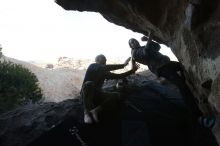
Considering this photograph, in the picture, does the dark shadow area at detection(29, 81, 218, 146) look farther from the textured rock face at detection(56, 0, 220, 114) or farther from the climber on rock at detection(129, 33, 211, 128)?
the textured rock face at detection(56, 0, 220, 114)

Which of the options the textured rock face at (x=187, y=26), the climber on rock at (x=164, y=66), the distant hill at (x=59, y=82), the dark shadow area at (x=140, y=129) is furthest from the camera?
the distant hill at (x=59, y=82)

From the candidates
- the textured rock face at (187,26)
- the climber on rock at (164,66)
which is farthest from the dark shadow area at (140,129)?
the textured rock face at (187,26)

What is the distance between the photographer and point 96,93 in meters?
12.5

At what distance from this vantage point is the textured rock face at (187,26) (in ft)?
28.3

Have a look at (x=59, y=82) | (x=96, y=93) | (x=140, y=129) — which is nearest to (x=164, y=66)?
(x=140, y=129)

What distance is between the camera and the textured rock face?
8.64 metres

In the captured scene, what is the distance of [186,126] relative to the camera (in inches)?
473

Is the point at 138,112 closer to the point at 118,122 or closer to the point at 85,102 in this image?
the point at 118,122

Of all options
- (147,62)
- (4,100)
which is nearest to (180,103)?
(147,62)

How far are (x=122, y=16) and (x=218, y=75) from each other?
617cm

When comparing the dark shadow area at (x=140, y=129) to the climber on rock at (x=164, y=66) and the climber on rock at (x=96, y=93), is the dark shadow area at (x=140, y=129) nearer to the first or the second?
the climber on rock at (x=96, y=93)

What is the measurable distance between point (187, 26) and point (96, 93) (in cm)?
425

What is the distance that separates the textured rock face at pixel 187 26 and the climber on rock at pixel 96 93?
1980 millimetres

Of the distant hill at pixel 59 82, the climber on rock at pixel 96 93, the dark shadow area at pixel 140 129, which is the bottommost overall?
the dark shadow area at pixel 140 129
